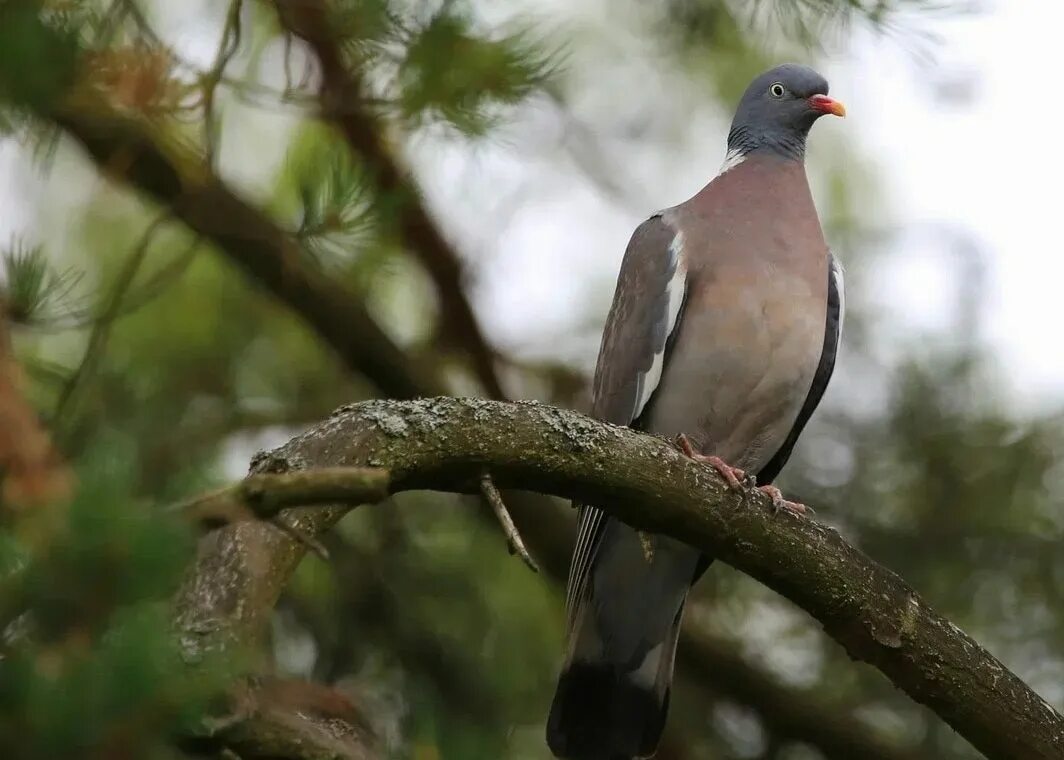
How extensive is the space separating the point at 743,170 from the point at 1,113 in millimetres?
2333

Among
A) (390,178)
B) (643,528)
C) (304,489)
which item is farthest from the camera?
(390,178)

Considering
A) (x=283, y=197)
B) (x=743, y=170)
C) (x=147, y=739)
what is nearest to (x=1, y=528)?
(x=147, y=739)

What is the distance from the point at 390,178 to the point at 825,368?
50.2 inches

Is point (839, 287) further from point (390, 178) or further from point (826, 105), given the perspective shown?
point (390, 178)

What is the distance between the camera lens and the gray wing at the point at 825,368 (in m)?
3.72

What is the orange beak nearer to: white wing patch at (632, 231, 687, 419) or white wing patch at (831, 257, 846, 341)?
white wing patch at (831, 257, 846, 341)

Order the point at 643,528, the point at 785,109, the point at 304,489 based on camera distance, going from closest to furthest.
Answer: the point at 304,489, the point at 643,528, the point at 785,109

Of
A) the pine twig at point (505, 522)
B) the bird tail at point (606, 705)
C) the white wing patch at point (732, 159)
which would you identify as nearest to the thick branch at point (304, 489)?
the pine twig at point (505, 522)

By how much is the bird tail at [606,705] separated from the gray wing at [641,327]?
0.19 metres

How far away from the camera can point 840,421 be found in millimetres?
4578

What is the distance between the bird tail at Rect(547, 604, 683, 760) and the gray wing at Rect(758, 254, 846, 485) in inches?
24.0

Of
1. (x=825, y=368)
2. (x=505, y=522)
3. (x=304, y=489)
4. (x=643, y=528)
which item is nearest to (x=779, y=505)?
(x=643, y=528)

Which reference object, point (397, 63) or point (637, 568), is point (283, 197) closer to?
point (397, 63)

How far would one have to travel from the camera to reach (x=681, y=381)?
359cm
